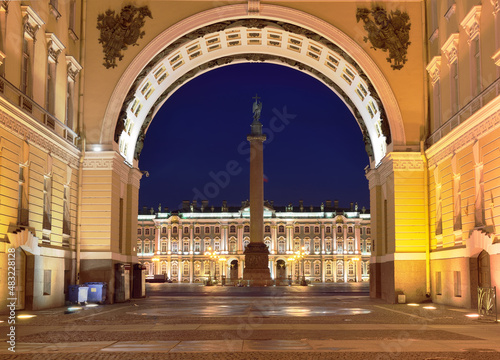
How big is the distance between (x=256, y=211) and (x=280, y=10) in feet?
138

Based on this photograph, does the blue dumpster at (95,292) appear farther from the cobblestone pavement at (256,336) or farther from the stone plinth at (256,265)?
the stone plinth at (256,265)

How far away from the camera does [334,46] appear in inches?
1624

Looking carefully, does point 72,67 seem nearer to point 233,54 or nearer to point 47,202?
point 47,202

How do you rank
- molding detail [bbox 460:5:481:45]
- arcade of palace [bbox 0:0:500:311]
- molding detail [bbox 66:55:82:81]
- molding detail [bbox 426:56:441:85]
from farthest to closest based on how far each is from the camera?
molding detail [bbox 66:55:82:81] < molding detail [bbox 426:56:441:85] < arcade of palace [bbox 0:0:500:311] < molding detail [bbox 460:5:481:45]

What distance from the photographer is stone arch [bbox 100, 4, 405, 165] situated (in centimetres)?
4009

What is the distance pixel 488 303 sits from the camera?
24.1 m

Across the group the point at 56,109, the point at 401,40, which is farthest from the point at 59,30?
the point at 401,40

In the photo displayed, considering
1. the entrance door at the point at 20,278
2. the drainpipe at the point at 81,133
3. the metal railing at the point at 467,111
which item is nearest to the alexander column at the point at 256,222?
the drainpipe at the point at 81,133

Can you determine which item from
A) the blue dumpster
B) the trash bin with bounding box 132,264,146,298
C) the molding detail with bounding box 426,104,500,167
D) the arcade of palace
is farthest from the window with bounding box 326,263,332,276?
the blue dumpster

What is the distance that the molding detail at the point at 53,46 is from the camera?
34688 mm

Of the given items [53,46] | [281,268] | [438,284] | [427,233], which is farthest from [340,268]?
[53,46]

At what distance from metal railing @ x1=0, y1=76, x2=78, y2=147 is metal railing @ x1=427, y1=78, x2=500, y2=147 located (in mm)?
20279

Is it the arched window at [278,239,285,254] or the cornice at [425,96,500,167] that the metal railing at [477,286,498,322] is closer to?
the cornice at [425,96,500,167]

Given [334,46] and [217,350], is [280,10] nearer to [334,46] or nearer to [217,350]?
[334,46]
